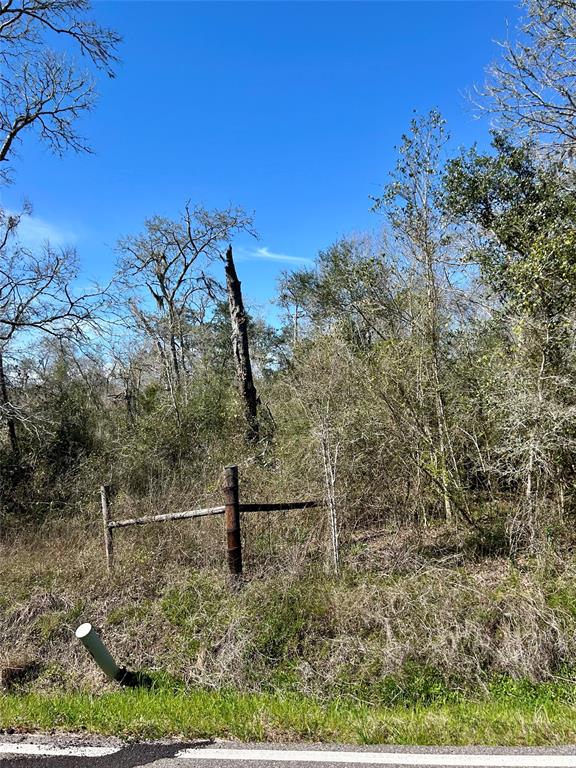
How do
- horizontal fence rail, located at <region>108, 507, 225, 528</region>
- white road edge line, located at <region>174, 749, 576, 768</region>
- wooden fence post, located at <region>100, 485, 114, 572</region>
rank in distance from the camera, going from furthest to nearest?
wooden fence post, located at <region>100, 485, 114, 572</region> < horizontal fence rail, located at <region>108, 507, 225, 528</region> < white road edge line, located at <region>174, 749, 576, 768</region>

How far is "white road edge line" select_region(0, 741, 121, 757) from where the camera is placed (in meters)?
3.19

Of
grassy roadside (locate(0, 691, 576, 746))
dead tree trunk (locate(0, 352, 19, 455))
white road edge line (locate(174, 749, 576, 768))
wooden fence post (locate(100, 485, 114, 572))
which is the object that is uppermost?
dead tree trunk (locate(0, 352, 19, 455))

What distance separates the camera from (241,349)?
1315 cm

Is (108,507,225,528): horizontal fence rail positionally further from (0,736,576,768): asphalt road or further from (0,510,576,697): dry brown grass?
(0,736,576,768): asphalt road

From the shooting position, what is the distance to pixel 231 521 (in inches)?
227

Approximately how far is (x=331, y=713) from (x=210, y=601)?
2.07 metres

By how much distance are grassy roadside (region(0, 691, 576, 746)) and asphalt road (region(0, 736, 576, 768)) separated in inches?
4.7

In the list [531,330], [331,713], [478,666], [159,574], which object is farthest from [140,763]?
[531,330]

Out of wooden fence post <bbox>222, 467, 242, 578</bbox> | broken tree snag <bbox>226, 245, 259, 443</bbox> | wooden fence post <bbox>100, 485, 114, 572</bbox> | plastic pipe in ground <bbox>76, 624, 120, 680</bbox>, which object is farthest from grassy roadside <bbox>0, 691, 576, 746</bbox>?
broken tree snag <bbox>226, 245, 259, 443</bbox>

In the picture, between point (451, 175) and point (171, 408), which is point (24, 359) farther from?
point (451, 175)

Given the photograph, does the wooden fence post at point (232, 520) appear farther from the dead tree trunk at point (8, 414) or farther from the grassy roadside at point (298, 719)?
the dead tree trunk at point (8, 414)

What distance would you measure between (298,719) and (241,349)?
33.7 feet

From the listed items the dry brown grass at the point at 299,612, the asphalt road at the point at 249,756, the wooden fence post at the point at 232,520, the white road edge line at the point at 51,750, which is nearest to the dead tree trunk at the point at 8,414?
the dry brown grass at the point at 299,612

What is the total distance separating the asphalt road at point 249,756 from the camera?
2836 millimetres
